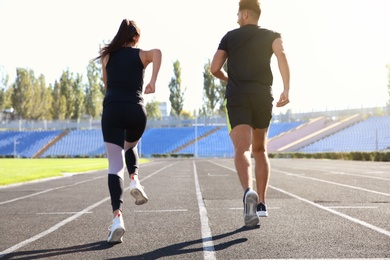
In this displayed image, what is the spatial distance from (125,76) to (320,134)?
6467 cm

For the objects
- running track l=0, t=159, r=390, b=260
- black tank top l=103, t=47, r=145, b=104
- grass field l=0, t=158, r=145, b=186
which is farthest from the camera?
grass field l=0, t=158, r=145, b=186

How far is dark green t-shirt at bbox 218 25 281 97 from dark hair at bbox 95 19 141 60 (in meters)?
1.03

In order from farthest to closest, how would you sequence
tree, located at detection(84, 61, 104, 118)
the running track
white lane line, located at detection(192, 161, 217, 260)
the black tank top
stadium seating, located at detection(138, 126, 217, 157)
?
tree, located at detection(84, 61, 104, 118) < stadium seating, located at detection(138, 126, 217, 157) < the black tank top < the running track < white lane line, located at detection(192, 161, 217, 260)

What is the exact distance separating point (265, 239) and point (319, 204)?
11.4 feet

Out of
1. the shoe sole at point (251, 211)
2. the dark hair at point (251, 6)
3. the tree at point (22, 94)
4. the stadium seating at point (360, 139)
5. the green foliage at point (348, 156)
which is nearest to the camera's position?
the shoe sole at point (251, 211)

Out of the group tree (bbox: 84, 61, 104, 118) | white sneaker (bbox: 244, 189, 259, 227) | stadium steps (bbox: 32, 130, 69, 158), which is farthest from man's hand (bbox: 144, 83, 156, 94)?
tree (bbox: 84, 61, 104, 118)

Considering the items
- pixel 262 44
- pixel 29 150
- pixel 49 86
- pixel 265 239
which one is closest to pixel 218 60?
pixel 262 44

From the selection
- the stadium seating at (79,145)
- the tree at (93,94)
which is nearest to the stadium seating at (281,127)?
the stadium seating at (79,145)

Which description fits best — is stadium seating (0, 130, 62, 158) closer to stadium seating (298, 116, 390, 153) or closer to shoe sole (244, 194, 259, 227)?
stadium seating (298, 116, 390, 153)

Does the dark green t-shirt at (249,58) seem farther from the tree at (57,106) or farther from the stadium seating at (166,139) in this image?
the tree at (57,106)

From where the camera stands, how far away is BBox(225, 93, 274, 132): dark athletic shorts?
17.6 feet

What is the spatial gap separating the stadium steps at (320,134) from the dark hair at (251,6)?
202 ft

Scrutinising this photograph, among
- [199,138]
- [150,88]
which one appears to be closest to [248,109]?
[150,88]

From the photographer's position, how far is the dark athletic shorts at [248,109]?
5.38 metres
